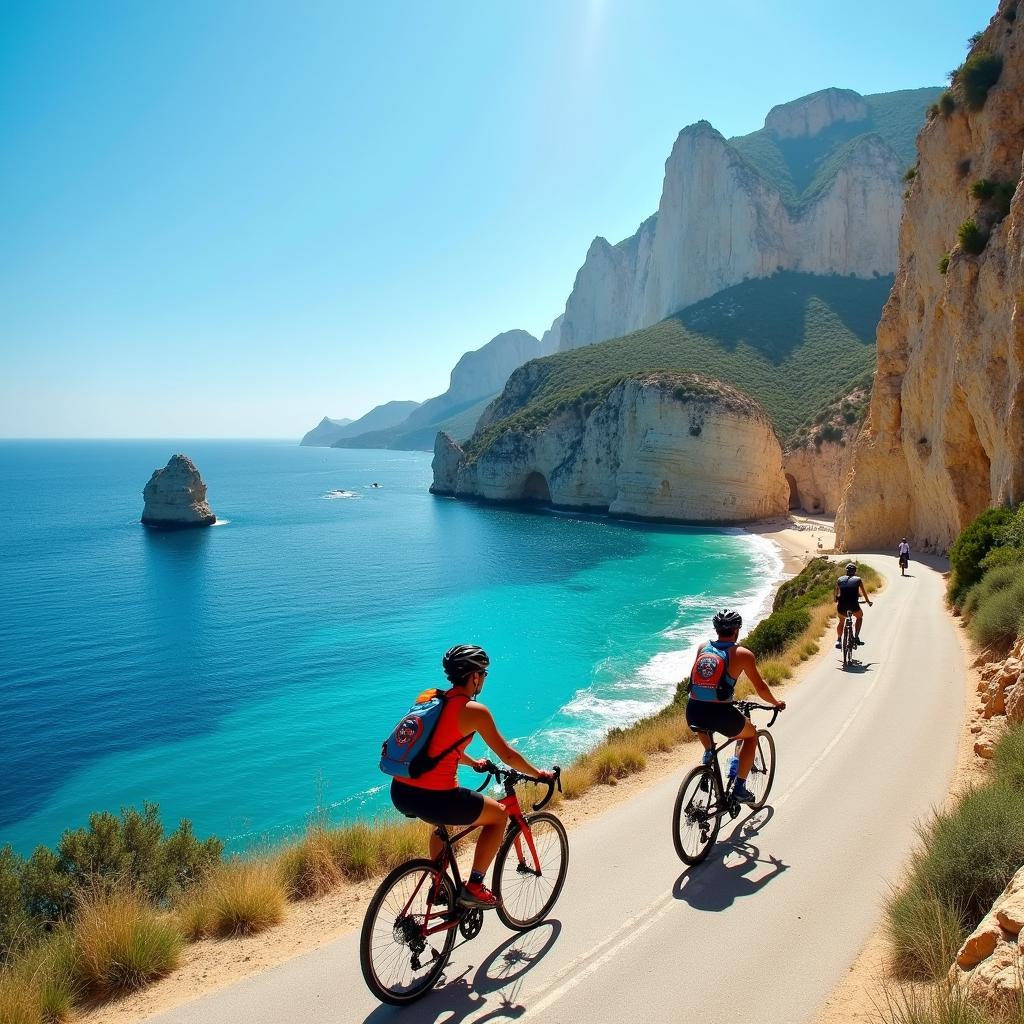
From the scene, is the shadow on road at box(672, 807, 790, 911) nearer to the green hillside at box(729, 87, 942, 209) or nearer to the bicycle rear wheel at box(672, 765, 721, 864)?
the bicycle rear wheel at box(672, 765, 721, 864)

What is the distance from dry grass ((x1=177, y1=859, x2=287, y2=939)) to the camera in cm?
530

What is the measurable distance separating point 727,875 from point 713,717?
1.24 metres

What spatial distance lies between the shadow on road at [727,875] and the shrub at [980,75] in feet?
92.0

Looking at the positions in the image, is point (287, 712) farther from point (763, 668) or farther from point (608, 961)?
point (608, 961)

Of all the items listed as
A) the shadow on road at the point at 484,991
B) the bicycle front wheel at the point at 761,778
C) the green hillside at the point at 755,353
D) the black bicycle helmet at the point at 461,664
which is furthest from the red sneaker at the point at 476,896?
the green hillside at the point at 755,353

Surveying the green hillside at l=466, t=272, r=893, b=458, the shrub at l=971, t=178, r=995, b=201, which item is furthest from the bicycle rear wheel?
the green hillside at l=466, t=272, r=893, b=458

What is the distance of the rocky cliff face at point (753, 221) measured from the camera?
312ft

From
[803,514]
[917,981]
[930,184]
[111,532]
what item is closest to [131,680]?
[917,981]

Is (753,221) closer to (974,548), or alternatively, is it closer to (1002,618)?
(974,548)

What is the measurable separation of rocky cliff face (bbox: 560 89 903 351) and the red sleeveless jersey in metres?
105

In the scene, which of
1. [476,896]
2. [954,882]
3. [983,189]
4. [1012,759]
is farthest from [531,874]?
[983,189]

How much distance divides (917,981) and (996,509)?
16.7 meters

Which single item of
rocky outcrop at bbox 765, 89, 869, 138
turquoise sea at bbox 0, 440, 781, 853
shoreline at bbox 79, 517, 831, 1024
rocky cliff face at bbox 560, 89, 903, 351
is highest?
rocky outcrop at bbox 765, 89, 869, 138

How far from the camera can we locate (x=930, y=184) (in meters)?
28.1
